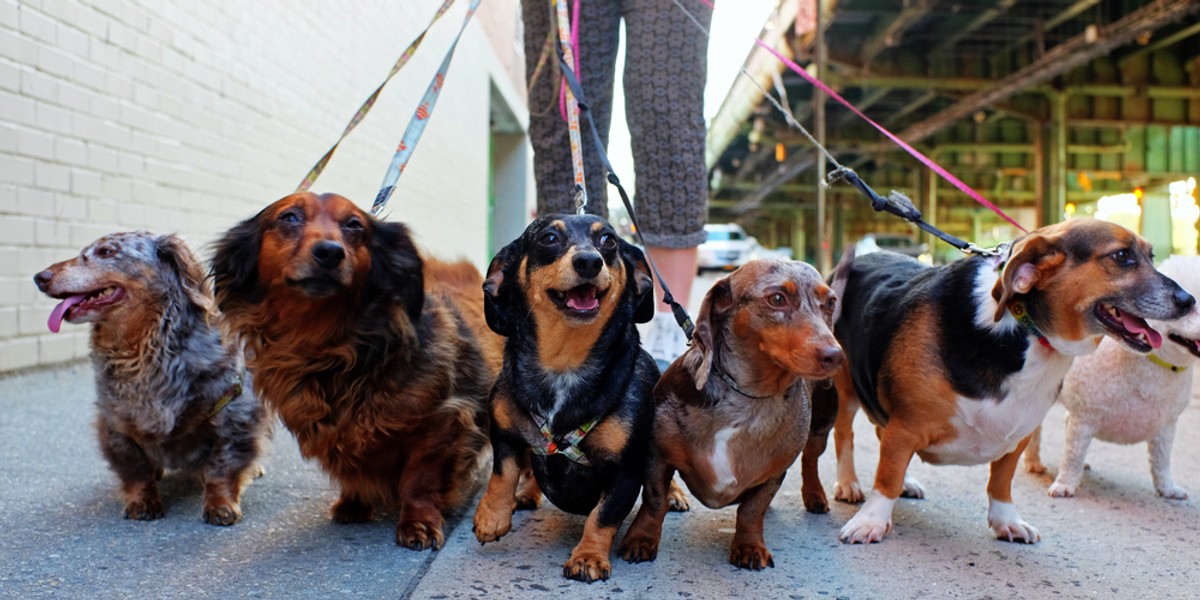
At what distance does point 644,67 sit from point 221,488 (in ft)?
6.87

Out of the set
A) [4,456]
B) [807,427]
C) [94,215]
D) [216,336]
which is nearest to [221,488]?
[216,336]

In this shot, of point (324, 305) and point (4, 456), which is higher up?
point (324, 305)

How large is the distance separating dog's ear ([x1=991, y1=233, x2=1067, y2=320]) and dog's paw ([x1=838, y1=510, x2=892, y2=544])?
2.23 ft

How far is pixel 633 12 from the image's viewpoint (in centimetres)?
362

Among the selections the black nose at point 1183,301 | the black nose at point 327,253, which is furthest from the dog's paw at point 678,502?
the black nose at point 1183,301

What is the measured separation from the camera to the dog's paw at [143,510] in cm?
284

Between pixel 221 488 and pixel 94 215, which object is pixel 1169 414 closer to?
pixel 221 488

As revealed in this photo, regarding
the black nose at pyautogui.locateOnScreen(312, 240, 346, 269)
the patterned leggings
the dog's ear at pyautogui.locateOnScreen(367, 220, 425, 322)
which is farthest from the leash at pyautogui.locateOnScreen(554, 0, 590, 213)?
the black nose at pyautogui.locateOnScreen(312, 240, 346, 269)

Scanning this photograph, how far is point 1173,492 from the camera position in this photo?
10.9ft

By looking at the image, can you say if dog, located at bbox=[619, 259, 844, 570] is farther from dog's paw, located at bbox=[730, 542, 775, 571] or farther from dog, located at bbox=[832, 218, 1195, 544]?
dog, located at bbox=[832, 218, 1195, 544]

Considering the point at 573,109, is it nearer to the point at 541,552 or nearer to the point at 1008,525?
the point at 541,552

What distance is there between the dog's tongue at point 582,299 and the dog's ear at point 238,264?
0.94 m

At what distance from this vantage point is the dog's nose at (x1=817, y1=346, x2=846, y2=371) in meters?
2.28

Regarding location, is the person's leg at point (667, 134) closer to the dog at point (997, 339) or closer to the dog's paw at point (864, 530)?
the dog at point (997, 339)
